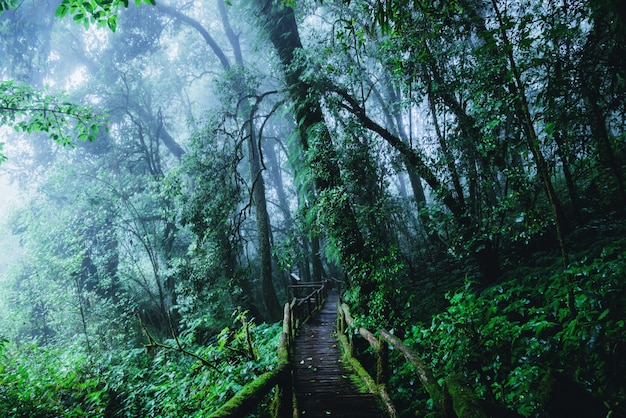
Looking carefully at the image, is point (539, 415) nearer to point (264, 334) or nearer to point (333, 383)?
point (333, 383)

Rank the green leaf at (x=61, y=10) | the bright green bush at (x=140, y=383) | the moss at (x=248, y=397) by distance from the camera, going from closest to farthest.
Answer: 1. the moss at (x=248, y=397)
2. the green leaf at (x=61, y=10)
3. the bright green bush at (x=140, y=383)

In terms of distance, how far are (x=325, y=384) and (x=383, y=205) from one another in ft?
15.2

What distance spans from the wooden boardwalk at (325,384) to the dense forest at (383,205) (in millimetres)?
665

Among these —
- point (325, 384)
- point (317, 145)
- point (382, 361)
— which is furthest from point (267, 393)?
point (317, 145)

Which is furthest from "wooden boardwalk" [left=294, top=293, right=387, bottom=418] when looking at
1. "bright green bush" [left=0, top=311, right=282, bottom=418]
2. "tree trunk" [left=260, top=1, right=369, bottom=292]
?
"tree trunk" [left=260, top=1, right=369, bottom=292]

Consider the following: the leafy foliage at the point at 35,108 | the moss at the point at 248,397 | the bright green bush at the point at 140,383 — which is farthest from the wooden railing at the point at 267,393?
the leafy foliage at the point at 35,108

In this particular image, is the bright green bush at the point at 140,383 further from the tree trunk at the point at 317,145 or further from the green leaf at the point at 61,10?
the green leaf at the point at 61,10

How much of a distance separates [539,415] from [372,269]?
462cm

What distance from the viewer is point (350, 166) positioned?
9320 mm

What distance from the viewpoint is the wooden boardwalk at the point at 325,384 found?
16.9ft

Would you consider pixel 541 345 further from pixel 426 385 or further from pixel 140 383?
pixel 140 383

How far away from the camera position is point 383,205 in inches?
352

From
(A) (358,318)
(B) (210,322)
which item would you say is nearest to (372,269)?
(A) (358,318)

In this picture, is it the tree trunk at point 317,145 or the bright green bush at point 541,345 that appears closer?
the bright green bush at point 541,345
